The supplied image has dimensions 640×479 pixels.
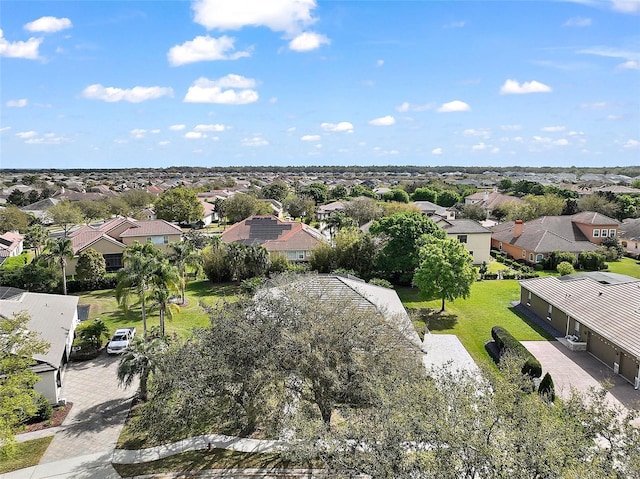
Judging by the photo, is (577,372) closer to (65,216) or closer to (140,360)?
(140,360)

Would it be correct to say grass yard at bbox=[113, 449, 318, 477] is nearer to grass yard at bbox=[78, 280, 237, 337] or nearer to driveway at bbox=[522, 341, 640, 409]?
grass yard at bbox=[78, 280, 237, 337]

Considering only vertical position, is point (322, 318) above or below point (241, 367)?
above

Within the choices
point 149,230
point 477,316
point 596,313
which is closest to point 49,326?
point 477,316

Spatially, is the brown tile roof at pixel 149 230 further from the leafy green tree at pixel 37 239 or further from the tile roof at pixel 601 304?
the tile roof at pixel 601 304

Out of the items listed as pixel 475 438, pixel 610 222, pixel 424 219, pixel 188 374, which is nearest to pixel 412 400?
pixel 475 438

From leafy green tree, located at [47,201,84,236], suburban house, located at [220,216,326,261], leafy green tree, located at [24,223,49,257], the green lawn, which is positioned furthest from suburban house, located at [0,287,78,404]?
the green lawn

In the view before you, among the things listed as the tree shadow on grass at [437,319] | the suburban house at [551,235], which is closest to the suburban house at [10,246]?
the tree shadow on grass at [437,319]

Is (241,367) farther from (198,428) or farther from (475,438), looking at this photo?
(475,438)
